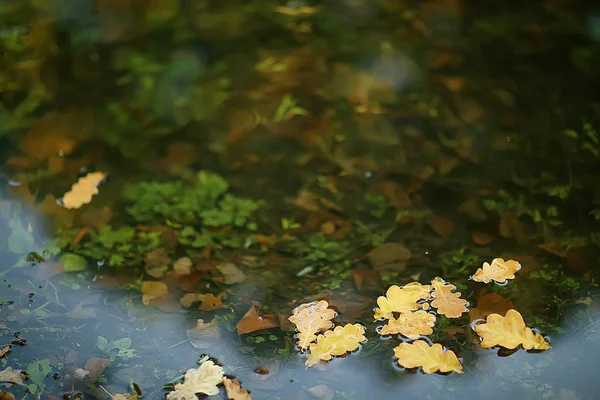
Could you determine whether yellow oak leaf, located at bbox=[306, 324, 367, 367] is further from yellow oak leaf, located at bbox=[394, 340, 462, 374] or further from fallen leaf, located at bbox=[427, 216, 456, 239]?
fallen leaf, located at bbox=[427, 216, 456, 239]

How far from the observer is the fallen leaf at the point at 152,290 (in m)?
1.70

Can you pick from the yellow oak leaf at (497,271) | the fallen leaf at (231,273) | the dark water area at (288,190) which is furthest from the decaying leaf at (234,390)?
the yellow oak leaf at (497,271)

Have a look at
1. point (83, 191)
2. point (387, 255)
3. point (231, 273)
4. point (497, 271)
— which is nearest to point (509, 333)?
point (497, 271)

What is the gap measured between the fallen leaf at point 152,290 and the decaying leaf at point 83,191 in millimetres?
464

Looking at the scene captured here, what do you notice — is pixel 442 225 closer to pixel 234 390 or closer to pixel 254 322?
pixel 254 322

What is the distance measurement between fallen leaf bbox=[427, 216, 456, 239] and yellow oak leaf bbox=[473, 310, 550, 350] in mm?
351

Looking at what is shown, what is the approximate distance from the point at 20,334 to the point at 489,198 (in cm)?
142

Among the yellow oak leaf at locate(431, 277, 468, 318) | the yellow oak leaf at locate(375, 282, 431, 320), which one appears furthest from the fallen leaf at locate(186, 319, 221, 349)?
the yellow oak leaf at locate(431, 277, 468, 318)

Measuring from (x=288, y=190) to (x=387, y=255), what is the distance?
44 centimetres

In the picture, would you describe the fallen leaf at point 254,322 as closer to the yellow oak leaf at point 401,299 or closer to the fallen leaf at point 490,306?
the yellow oak leaf at point 401,299

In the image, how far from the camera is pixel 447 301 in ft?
5.31

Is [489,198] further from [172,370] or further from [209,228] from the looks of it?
[172,370]

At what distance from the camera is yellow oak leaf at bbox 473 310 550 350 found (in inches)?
59.6

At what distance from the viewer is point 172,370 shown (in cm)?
150
